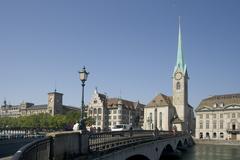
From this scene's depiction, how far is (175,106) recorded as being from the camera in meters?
150

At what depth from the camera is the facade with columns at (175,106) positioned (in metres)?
144

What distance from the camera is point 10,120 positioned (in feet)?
516

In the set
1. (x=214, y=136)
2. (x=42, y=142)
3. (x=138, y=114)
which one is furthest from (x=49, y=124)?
(x=42, y=142)

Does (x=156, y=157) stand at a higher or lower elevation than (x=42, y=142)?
lower

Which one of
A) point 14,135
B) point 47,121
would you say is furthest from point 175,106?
point 14,135

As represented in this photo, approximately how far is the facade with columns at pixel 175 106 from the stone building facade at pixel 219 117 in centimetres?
605

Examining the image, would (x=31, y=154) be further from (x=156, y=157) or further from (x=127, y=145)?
(x=156, y=157)

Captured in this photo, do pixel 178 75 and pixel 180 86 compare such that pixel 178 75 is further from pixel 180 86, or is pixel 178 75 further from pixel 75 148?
pixel 75 148

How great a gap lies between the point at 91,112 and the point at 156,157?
101m

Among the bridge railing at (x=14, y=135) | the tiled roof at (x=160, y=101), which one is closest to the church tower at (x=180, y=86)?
the tiled roof at (x=160, y=101)

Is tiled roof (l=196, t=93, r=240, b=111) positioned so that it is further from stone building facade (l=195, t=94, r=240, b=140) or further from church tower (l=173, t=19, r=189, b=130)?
church tower (l=173, t=19, r=189, b=130)

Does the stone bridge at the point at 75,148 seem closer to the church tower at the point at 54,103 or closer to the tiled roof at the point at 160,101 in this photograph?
the tiled roof at the point at 160,101

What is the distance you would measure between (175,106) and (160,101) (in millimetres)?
6747

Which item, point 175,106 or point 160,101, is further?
point 175,106
